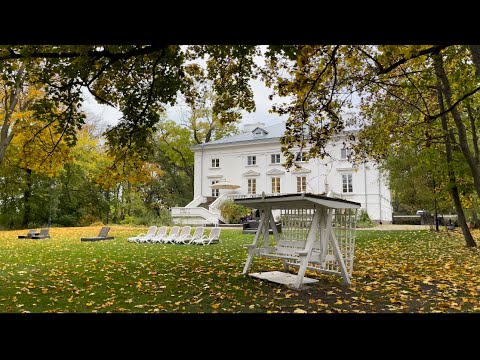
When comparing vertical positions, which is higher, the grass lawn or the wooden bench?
the wooden bench

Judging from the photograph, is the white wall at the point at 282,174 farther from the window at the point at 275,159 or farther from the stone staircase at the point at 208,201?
the stone staircase at the point at 208,201

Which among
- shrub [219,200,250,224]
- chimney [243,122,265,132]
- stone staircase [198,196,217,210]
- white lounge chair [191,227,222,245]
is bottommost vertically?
white lounge chair [191,227,222,245]

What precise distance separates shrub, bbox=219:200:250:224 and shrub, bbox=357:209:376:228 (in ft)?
22.0

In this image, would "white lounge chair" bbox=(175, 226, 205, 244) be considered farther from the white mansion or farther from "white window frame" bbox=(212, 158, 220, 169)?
"white window frame" bbox=(212, 158, 220, 169)

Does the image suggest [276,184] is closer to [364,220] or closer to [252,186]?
[252,186]

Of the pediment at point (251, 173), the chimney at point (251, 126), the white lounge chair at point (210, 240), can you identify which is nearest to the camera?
the white lounge chair at point (210, 240)

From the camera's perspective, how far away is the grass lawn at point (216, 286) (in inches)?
182

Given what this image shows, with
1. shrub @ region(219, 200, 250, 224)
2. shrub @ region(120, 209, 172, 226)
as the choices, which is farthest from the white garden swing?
shrub @ region(219, 200, 250, 224)

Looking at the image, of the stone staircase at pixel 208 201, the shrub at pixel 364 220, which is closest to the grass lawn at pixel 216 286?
the shrub at pixel 364 220

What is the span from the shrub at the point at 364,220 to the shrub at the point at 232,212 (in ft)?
22.0

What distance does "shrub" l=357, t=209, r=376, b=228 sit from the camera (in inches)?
855
